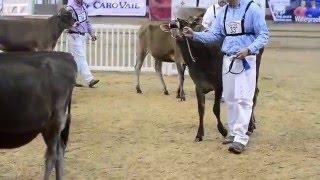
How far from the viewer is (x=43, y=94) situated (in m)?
5.54

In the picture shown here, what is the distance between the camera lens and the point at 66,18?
38.5 ft

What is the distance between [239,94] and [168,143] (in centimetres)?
119

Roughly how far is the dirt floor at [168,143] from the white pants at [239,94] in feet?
0.94

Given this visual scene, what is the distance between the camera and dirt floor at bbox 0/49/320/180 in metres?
6.92

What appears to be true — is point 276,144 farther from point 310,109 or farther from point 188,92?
point 188,92

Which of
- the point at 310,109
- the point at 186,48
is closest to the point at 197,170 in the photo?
the point at 186,48

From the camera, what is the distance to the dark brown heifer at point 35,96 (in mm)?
5383

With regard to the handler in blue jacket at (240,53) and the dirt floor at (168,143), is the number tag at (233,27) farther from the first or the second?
the dirt floor at (168,143)

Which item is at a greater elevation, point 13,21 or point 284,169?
point 13,21

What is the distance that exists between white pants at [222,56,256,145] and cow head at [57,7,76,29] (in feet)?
15.3

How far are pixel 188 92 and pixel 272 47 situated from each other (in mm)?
9827

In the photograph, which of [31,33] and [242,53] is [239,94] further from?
[31,33]

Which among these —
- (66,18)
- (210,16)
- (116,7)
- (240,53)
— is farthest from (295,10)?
(240,53)

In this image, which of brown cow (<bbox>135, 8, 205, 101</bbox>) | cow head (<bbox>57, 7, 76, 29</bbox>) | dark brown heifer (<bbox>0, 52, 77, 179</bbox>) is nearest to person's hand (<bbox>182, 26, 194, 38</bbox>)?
dark brown heifer (<bbox>0, 52, 77, 179</bbox>)
